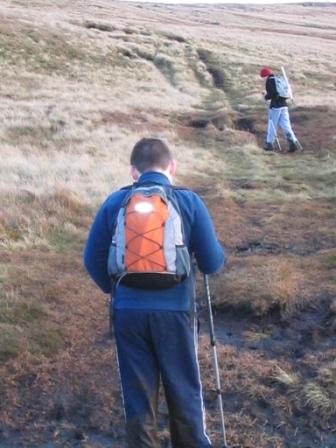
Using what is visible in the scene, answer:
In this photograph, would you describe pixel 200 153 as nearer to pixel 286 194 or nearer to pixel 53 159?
pixel 53 159

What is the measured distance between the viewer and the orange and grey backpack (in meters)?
3.62

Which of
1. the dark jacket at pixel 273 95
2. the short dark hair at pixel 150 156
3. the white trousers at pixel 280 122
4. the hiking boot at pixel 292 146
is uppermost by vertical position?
the short dark hair at pixel 150 156

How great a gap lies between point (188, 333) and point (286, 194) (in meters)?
9.25

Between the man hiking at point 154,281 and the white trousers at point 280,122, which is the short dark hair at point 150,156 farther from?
the white trousers at point 280,122

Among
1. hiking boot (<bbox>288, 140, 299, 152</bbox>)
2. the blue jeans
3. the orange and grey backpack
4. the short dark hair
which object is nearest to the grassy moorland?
hiking boot (<bbox>288, 140, 299, 152</bbox>)

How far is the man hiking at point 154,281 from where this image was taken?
12.0ft

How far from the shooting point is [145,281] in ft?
12.0

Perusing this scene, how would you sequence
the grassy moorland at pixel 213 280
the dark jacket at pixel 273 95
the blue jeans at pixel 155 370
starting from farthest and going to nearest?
the dark jacket at pixel 273 95
the grassy moorland at pixel 213 280
the blue jeans at pixel 155 370

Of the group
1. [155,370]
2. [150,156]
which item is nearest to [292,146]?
[150,156]

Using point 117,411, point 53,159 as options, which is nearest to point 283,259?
point 117,411

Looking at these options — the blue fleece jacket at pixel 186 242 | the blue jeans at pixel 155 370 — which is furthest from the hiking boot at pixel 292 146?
the blue jeans at pixel 155 370

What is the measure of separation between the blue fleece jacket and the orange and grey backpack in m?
0.08

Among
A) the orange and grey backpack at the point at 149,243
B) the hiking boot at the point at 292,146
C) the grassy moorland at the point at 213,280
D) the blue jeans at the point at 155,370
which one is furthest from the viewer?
the hiking boot at the point at 292,146

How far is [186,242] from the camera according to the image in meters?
3.83
